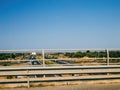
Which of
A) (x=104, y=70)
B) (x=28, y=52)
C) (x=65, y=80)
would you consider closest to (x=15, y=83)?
(x=28, y=52)

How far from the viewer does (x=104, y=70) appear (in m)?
9.04

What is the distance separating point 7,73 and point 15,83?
1.63ft

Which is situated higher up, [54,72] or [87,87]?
[54,72]

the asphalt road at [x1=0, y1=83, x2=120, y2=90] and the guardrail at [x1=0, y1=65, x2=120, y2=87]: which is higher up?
the guardrail at [x1=0, y1=65, x2=120, y2=87]

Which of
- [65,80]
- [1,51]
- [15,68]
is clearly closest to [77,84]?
[65,80]

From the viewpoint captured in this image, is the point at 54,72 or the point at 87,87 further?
the point at 54,72

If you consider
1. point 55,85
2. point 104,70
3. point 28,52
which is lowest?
point 55,85

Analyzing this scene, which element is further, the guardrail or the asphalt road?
the guardrail

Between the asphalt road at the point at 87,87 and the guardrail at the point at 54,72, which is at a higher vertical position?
the guardrail at the point at 54,72

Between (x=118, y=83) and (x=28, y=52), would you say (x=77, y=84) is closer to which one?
(x=118, y=83)

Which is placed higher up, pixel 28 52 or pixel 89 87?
pixel 28 52

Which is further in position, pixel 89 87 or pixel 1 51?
pixel 1 51

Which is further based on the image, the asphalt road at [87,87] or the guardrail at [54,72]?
the guardrail at [54,72]

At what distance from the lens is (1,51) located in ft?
29.7
